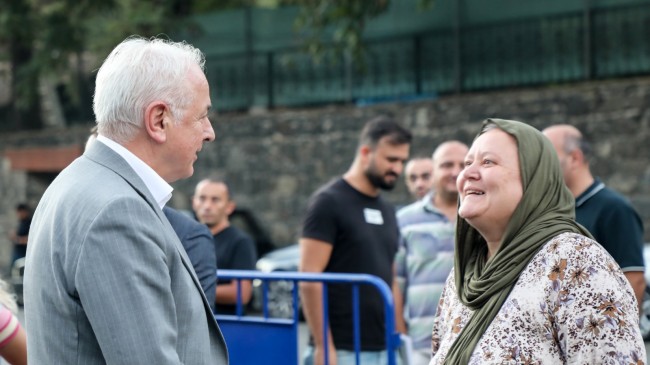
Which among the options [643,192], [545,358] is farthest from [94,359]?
[643,192]

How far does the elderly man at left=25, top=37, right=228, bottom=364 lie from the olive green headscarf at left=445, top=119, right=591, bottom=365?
34.8 inches

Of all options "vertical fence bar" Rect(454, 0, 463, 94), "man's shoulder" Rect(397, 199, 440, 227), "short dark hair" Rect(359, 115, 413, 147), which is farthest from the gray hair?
"vertical fence bar" Rect(454, 0, 463, 94)

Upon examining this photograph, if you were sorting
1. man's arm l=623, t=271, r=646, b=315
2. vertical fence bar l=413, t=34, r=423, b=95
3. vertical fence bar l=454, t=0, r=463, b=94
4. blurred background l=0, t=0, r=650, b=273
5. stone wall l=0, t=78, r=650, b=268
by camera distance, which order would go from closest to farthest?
man's arm l=623, t=271, r=646, b=315, stone wall l=0, t=78, r=650, b=268, blurred background l=0, t=0, r=650, b=273, vertical fence bar l=454, t=0, r=463, b=94, vertical fence bar l=413, t=34, r=423, b=95

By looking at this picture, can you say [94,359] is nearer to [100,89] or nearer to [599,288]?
[100,89]

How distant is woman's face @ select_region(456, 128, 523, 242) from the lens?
11.3ft

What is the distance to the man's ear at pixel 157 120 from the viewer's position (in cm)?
276

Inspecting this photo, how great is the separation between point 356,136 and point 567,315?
13059mm

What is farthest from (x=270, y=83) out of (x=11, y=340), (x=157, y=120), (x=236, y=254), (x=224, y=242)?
(x=157, y=120)

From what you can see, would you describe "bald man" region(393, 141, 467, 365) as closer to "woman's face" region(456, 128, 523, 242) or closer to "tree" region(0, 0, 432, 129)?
"woman's face" region(456, 128, 523, 242)

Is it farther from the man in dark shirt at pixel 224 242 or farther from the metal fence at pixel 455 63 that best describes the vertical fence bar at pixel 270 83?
the man in dark shirt at pixel 224 242

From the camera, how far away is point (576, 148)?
5.96 metres

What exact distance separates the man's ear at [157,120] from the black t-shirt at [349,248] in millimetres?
3255

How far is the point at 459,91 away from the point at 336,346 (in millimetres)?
10107

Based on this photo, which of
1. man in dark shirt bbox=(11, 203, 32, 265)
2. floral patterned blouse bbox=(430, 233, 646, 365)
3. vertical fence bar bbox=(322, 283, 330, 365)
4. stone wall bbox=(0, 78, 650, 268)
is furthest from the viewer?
man in dark shirt bbox=(11, 203, 32, 265)
